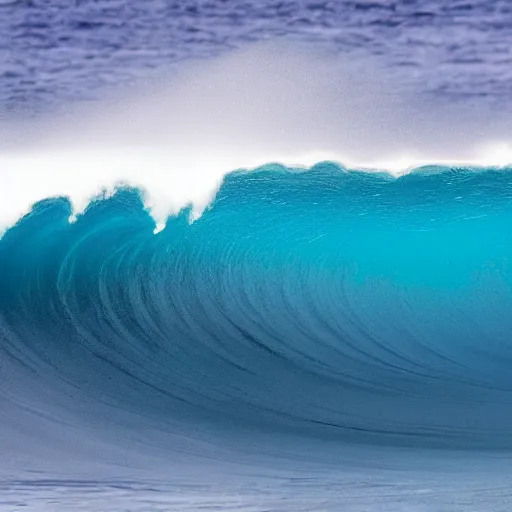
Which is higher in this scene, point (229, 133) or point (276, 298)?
point (229, 133)

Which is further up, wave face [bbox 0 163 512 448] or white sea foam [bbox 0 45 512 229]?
white sea foam [bbox 0 45 512 229]

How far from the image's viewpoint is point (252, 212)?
95 centimetres

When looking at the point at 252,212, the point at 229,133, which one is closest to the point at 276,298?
the point at 252,212

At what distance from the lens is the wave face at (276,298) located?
0.90 m

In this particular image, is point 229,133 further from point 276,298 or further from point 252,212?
point 276,298

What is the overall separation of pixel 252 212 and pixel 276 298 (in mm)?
128

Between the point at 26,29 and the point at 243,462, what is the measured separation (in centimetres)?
68

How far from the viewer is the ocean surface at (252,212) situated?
2.96 feet

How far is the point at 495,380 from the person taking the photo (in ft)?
2.93

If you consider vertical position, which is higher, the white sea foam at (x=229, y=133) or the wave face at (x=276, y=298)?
the white sea foam at (x=229, y=133)

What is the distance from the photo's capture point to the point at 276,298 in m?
0.94

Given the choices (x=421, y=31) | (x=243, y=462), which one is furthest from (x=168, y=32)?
(x=243, y=462)

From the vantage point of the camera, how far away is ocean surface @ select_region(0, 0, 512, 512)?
90cm

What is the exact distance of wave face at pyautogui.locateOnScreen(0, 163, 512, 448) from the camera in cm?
90
